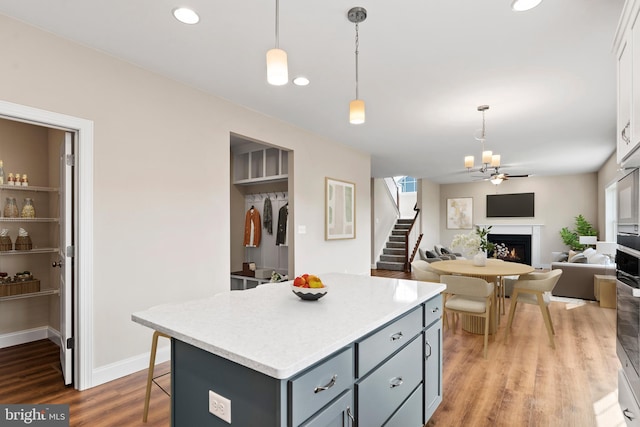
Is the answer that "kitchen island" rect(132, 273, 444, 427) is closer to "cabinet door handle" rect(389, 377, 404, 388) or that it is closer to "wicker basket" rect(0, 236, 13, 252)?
"cabinet door handle" rect(389, 377, 404, 388)

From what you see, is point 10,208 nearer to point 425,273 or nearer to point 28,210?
point 28,210

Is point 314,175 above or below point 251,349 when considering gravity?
above

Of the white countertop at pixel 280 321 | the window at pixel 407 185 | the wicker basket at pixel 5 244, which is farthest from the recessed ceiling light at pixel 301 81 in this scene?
the window at pixel 407 185

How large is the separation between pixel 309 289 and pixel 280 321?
37 cm

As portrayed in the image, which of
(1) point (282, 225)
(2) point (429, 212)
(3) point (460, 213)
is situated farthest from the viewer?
(3) point (460, 213)

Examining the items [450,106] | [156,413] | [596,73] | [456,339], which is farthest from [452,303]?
[156,413]

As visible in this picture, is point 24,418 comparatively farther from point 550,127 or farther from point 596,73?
point 550,127

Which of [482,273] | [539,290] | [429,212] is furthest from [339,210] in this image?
[429,212]

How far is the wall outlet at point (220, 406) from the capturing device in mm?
1214

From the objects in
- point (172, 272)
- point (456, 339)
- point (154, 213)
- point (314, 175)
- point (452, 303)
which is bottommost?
point (456, 339)

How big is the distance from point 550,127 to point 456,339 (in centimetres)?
331

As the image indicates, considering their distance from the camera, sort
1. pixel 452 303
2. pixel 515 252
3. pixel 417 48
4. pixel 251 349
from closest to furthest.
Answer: pixel 251 349, pixel 417 48, pixel 452 303, pixel 515 252

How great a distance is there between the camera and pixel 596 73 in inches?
123

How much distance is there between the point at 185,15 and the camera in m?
2.26
